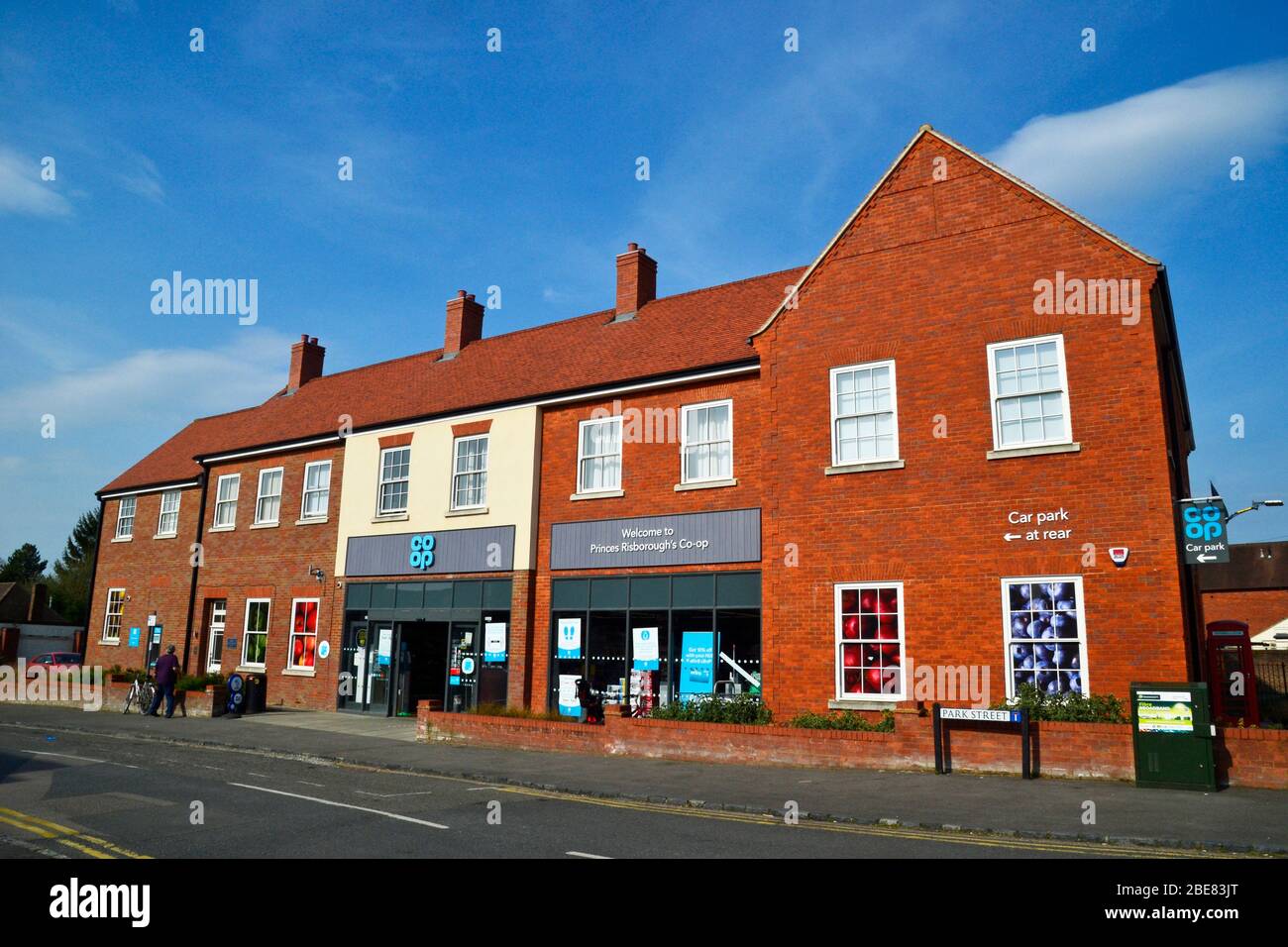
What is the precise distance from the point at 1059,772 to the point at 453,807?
8.40m

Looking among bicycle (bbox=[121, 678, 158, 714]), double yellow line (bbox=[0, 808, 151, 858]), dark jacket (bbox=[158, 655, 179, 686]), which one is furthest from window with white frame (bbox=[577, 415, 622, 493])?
bicycle (bbox=[121, 678, 158, 714])

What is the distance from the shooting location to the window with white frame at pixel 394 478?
24.8 m

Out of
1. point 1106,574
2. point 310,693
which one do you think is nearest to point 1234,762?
point 1106,574

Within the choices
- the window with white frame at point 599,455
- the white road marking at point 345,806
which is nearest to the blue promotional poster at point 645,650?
the window with white frame at point 599,455

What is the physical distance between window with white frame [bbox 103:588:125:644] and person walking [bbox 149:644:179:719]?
1042cm

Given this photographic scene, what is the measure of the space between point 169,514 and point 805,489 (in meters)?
25.0

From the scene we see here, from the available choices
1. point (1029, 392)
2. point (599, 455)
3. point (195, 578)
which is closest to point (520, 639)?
point (599, 455)

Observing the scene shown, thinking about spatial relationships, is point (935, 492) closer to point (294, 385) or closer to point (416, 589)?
point (416, 589)

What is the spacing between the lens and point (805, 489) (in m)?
17.2

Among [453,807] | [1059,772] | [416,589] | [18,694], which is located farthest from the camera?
[18,694]

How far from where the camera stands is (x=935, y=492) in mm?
15773

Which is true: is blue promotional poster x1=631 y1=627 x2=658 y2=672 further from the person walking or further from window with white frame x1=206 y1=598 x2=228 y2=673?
window with white frame x1=206 y1=598 x2=228 y2=673

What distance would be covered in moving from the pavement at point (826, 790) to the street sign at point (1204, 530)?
11.4 feet

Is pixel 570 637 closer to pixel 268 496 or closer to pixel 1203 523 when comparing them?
pixel 1203 523
